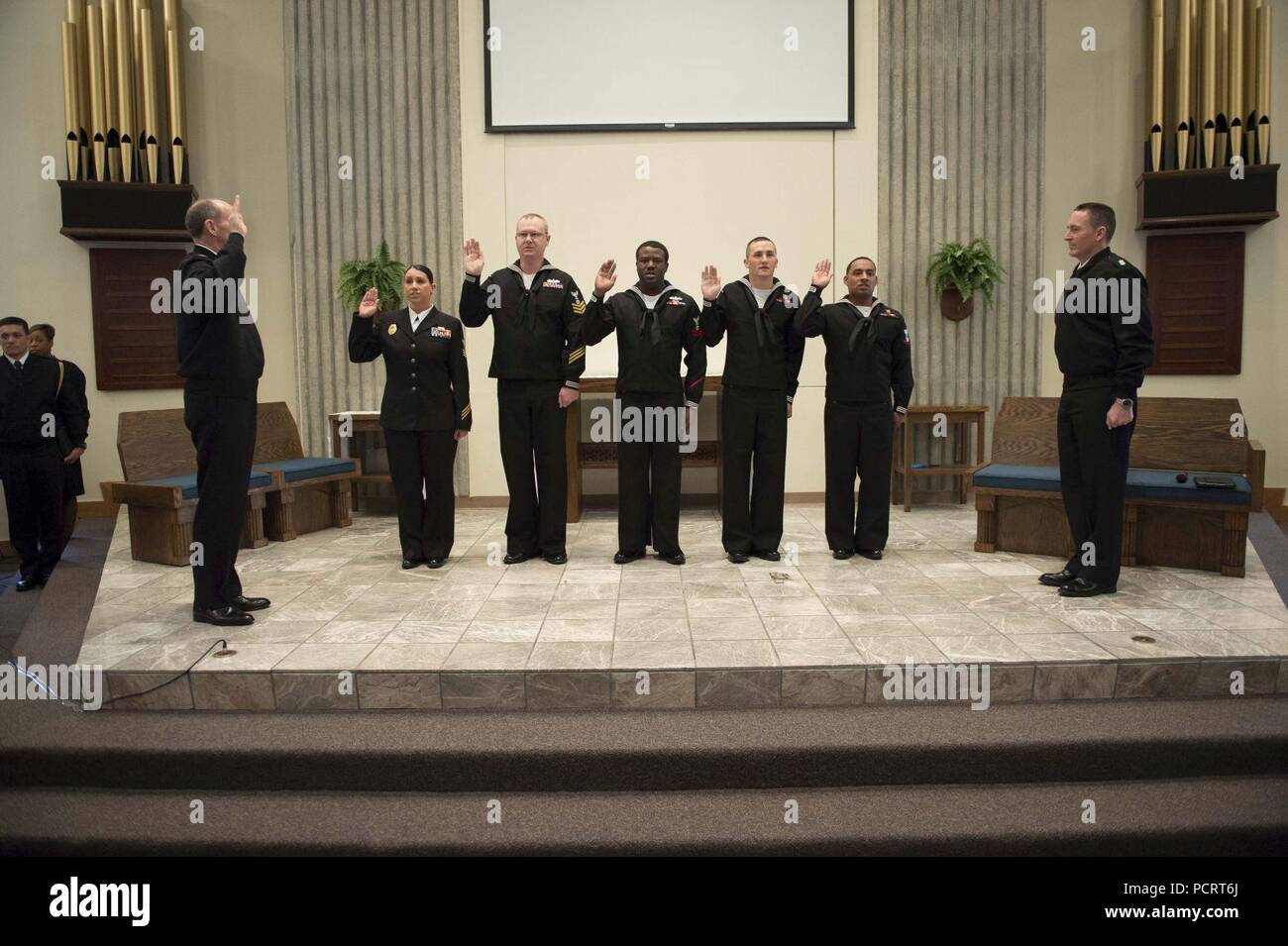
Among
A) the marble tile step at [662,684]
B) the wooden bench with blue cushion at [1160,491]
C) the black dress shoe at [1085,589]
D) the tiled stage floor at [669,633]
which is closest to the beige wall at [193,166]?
the tiled stage floor at [669,633]

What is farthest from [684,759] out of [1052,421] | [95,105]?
[95,105]

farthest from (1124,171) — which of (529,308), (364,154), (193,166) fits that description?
(193,166)

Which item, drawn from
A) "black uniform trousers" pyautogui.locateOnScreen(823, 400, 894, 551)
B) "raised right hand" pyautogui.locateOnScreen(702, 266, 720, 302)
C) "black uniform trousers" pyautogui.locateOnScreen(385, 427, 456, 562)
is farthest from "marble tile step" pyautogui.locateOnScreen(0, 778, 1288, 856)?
"raised right hand" pyautogui.locateOnScreen(702, 266, 720, 302)

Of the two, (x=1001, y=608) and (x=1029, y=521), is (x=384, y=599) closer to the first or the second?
(x=1001, y=608)

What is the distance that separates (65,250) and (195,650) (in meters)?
5.09

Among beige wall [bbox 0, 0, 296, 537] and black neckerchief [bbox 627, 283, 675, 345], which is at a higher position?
beige wall [bbox 0, 0, 296, 537]

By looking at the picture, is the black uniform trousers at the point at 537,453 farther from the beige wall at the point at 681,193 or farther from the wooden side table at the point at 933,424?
the wooden side table at the point at 933,424

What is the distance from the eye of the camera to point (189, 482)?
16.9 ft

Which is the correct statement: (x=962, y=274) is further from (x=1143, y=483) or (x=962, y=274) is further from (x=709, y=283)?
(x=709, y=283)

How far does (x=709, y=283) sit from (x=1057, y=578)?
2313mm

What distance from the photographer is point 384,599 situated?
4164 mm

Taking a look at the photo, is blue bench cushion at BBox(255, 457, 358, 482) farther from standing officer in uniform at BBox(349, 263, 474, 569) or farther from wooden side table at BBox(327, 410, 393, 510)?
standing officer in uniform at BBox(349, 263, 474, 569)

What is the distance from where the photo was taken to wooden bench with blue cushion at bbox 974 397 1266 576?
4.46 meters

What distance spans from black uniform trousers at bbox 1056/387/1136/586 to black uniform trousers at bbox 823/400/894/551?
102cm
